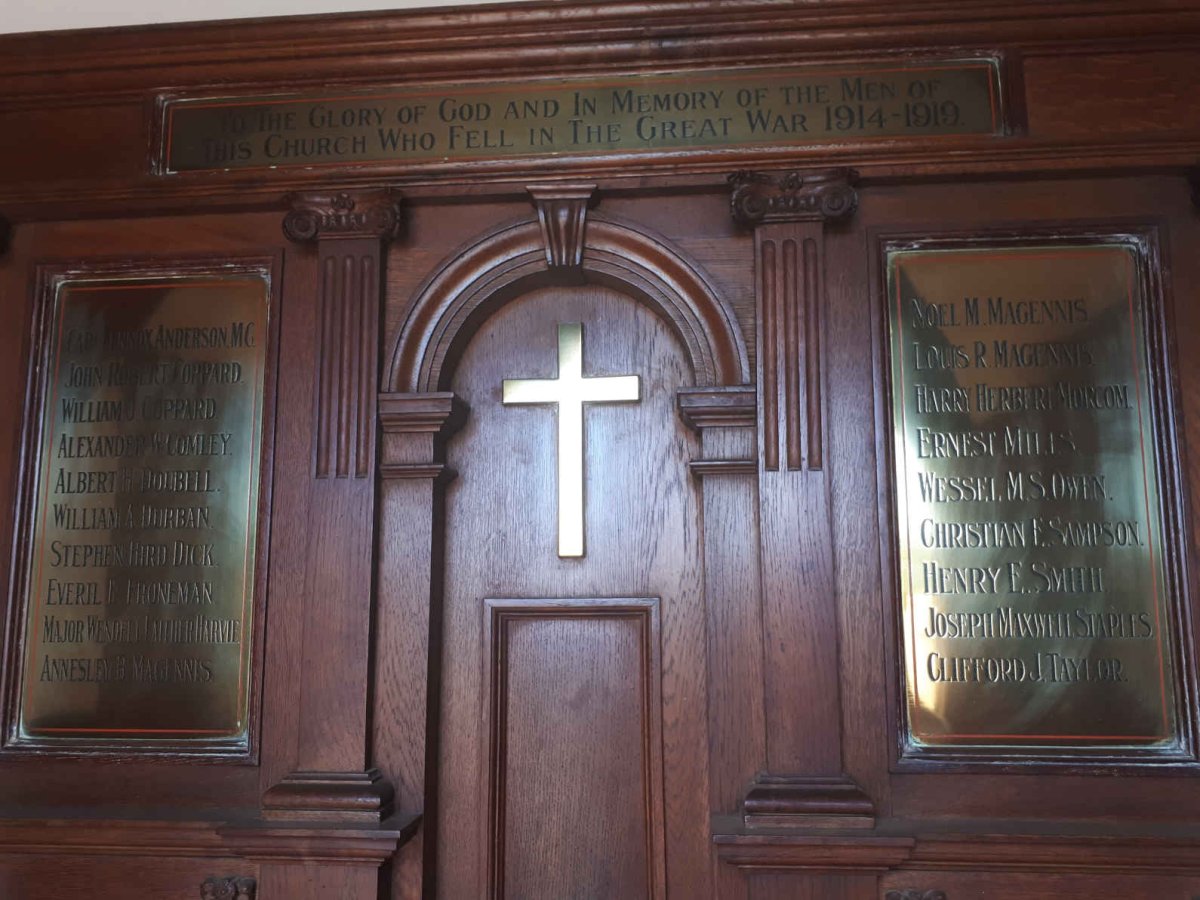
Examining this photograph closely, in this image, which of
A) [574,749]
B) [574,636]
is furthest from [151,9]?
[574,749]

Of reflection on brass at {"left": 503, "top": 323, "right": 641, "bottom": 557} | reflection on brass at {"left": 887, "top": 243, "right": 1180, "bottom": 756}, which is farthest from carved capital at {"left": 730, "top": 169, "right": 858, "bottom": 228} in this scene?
reflection on brass at {"left": 503, "top": 323, "right": 641, "bottom": 557}

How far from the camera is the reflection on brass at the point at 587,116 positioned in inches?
131

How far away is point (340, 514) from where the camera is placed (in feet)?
10.9

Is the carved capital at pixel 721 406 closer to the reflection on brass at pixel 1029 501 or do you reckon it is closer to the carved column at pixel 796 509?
the carved column at pixel 796 509

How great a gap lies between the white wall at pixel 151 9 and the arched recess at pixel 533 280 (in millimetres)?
845

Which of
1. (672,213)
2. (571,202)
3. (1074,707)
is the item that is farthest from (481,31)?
(1074,707)

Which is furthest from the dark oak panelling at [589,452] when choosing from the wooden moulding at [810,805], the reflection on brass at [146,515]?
the reflection on brass at [146,515]

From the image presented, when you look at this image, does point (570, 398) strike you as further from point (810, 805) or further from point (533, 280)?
point (810, 805)

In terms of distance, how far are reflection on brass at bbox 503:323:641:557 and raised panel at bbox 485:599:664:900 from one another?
272mm

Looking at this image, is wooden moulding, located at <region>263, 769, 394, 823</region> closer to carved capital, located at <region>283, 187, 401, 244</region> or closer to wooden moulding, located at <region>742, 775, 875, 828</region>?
wooden moulding, located at <region>742, 775, 875, 828</region>

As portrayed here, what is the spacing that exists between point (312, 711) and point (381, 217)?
1.60 meters

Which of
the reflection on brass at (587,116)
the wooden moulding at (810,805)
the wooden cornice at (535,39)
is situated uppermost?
the wooden cornice at (535,39)

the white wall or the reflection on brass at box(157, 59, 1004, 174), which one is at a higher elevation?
A: the white wall

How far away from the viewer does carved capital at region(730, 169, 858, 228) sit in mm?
3285
